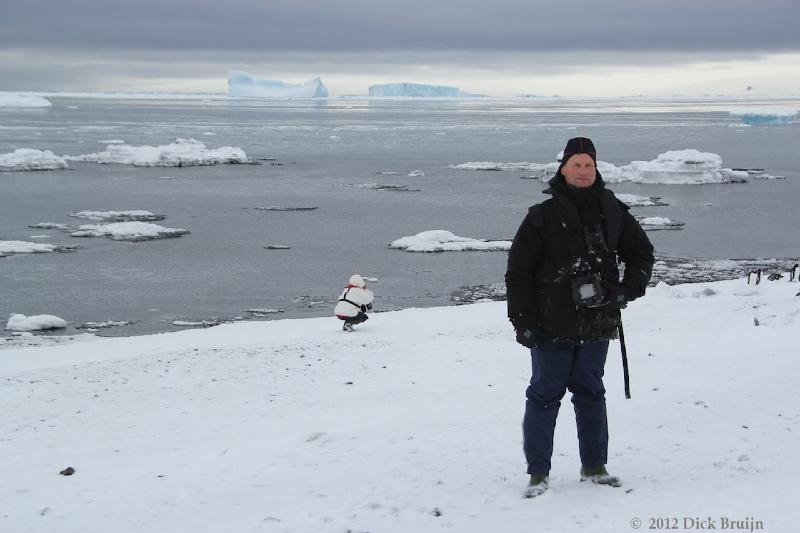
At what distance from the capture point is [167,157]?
49844 mm

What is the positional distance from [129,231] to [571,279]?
22.8 meters

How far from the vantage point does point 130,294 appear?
17703 mm

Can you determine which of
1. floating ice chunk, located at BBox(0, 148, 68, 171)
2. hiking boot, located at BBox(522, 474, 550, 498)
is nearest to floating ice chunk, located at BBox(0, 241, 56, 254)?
hiking boot, located at BBox(522, 474, 550, 498)

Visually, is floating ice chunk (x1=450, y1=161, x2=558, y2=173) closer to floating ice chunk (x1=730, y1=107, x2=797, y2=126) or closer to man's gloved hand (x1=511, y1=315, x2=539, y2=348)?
man's gloved hand (x1=511, y1=315, x2=539, y2=348)

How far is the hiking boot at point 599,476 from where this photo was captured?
13.7 feet

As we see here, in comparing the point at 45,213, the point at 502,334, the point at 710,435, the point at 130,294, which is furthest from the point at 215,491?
the point at 45,213

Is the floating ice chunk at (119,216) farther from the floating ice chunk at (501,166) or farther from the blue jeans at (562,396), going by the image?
the blue jeans at (562,396)

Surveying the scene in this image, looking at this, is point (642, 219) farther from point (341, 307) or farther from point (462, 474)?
point (462, 474)

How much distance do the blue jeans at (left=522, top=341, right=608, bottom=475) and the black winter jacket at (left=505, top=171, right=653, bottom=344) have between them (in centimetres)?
9

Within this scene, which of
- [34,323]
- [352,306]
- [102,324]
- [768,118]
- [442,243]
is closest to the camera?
[352,306]

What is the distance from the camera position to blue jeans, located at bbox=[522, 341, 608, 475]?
3959mm

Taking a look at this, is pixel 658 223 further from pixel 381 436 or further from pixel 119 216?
pixel 381 436

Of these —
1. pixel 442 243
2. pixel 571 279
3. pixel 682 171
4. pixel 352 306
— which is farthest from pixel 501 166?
pixel 571 279

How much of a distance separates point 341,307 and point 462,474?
5.75 m
